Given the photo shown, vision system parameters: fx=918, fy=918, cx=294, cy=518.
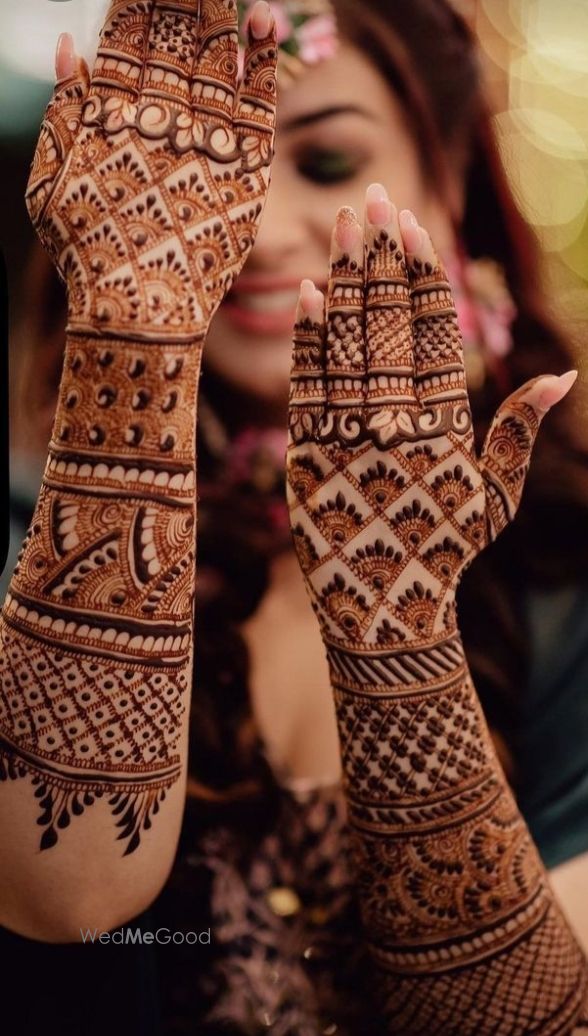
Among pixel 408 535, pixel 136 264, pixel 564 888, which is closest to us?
pixel 136 264

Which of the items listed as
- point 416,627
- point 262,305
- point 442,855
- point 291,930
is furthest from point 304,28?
point 291,930

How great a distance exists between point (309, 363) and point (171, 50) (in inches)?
9.6

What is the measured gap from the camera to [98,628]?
643 mm

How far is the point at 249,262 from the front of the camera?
3.24 feet

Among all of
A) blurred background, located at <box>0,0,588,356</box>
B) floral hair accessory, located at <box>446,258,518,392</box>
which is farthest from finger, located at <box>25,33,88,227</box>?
floral hair accessory, located at <box>446,258,518,392</box>

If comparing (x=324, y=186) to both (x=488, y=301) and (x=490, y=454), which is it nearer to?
(x=488, y=301)

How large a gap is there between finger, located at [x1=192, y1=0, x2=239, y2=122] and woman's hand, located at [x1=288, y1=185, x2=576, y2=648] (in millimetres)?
123

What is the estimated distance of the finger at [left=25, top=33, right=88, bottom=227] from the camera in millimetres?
653

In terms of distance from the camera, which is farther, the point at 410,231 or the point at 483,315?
the point at 483,315

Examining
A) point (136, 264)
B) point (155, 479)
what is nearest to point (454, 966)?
point (155, 479)

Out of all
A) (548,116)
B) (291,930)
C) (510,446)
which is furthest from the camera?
(548,116)

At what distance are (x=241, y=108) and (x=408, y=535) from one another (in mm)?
344

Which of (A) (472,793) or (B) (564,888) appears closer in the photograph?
(A) (472,793)

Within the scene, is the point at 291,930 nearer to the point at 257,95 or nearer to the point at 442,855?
the point at 442,855
